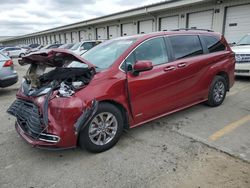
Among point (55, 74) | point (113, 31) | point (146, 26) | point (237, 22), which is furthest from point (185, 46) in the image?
point (113, 31)

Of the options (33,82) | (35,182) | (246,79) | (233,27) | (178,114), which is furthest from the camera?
(233,27)

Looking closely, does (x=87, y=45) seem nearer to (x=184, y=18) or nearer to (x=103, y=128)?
(x=184, y=18)

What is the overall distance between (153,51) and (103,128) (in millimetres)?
1631

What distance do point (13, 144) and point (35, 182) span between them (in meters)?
1.31

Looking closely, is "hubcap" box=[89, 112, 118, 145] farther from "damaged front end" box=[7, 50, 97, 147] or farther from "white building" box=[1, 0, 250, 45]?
"white building" box=[1, 0, 250, 45]

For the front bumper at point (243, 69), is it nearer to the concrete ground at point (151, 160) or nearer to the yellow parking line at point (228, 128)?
the yellow parking line at point (228, 128)

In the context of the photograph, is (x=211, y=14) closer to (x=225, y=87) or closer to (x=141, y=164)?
(x=225, y=87)

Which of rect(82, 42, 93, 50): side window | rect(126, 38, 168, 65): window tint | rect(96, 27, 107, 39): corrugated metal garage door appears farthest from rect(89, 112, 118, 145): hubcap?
rect(96, 27, 107, 39): corrugated metal garage door

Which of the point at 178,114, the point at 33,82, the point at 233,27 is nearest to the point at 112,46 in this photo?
the point at 33,82

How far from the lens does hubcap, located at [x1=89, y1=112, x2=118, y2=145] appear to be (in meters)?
3.33

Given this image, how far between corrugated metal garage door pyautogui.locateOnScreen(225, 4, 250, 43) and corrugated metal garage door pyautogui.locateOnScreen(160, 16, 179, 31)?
4.14 metres

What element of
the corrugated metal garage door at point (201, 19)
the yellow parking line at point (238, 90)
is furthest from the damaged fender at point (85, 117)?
the corrugated metal garage door at point (201, 19)

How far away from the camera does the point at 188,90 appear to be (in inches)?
180

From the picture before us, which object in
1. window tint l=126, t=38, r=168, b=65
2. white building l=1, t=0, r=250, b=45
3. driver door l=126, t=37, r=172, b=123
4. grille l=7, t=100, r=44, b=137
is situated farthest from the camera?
white building l=1, t=0, r=250, b=45
